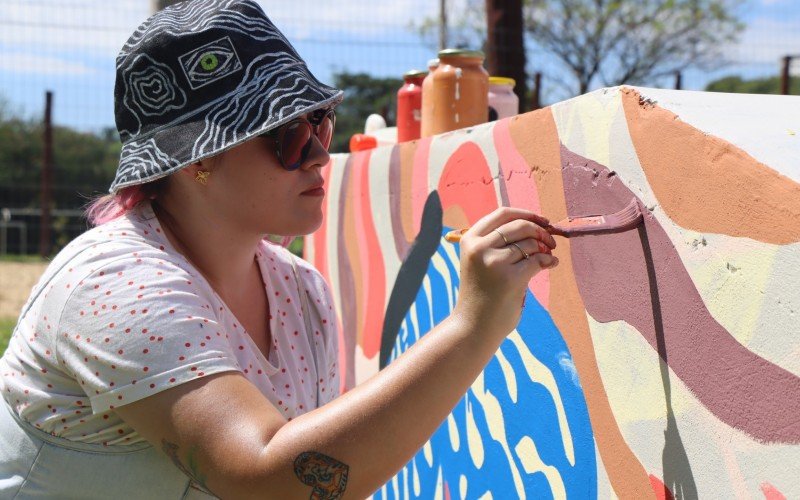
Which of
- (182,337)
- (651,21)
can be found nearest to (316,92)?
(182,337)

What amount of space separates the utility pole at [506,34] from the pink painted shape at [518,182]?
381cm

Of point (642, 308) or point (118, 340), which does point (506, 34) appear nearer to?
point (642, 308)

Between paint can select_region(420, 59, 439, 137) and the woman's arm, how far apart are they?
1484mm

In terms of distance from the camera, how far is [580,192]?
170 centimetres

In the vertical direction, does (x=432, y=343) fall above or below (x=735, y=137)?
below

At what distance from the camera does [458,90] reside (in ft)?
8.59

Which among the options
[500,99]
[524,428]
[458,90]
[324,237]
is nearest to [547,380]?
[524,428]

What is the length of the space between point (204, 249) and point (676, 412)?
32.8 inches

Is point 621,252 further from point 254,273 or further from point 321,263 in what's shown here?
point 321,263

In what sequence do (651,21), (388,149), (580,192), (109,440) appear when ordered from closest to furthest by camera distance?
(109,440) → (580,192) → (388,149) → (651,21)

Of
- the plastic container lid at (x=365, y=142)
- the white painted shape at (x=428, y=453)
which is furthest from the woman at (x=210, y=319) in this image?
the plastic container lid at (x=365, y=142)

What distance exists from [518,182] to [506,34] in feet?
13.5

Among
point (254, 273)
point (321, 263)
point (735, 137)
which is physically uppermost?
point (735, 137)

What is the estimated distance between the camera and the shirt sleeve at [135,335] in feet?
4.07
